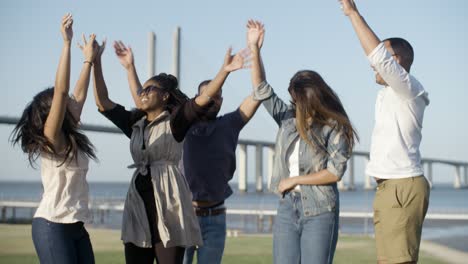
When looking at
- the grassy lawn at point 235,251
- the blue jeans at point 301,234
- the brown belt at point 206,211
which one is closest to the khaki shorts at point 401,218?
the blue jeans at point 301,234

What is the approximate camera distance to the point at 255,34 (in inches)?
138

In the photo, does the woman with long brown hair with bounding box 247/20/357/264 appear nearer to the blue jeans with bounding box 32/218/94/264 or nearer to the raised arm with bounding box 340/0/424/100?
the raised arm with bounding box 340/0/424/100

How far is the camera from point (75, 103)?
3258mm

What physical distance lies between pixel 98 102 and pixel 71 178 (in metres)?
0.53

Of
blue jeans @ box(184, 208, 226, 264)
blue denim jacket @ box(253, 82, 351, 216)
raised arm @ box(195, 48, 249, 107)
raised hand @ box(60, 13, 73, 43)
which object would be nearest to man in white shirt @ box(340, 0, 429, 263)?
blue denim jacket @ box(253, 82, 351, 216)

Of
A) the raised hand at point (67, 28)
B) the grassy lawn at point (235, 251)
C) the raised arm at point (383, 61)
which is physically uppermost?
the raised hand at point (67, 28)

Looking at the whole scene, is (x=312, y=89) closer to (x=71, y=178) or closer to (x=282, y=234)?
(x=282, y=234)

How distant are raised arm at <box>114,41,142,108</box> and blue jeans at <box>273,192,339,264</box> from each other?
44.5 inches

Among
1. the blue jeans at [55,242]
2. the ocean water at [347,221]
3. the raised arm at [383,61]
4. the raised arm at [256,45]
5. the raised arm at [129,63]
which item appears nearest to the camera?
the raised arm at [383,61]

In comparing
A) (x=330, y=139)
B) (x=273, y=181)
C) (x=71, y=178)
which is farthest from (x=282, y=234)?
(x=71, y=178)

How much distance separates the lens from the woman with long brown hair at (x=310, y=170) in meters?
3.15

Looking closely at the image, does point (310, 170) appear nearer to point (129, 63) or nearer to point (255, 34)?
point (255, 34)

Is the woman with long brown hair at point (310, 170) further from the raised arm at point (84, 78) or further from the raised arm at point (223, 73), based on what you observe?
the raised arm at point (84, 78)

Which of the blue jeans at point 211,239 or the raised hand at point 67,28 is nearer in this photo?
the raised hand at point 67,28
